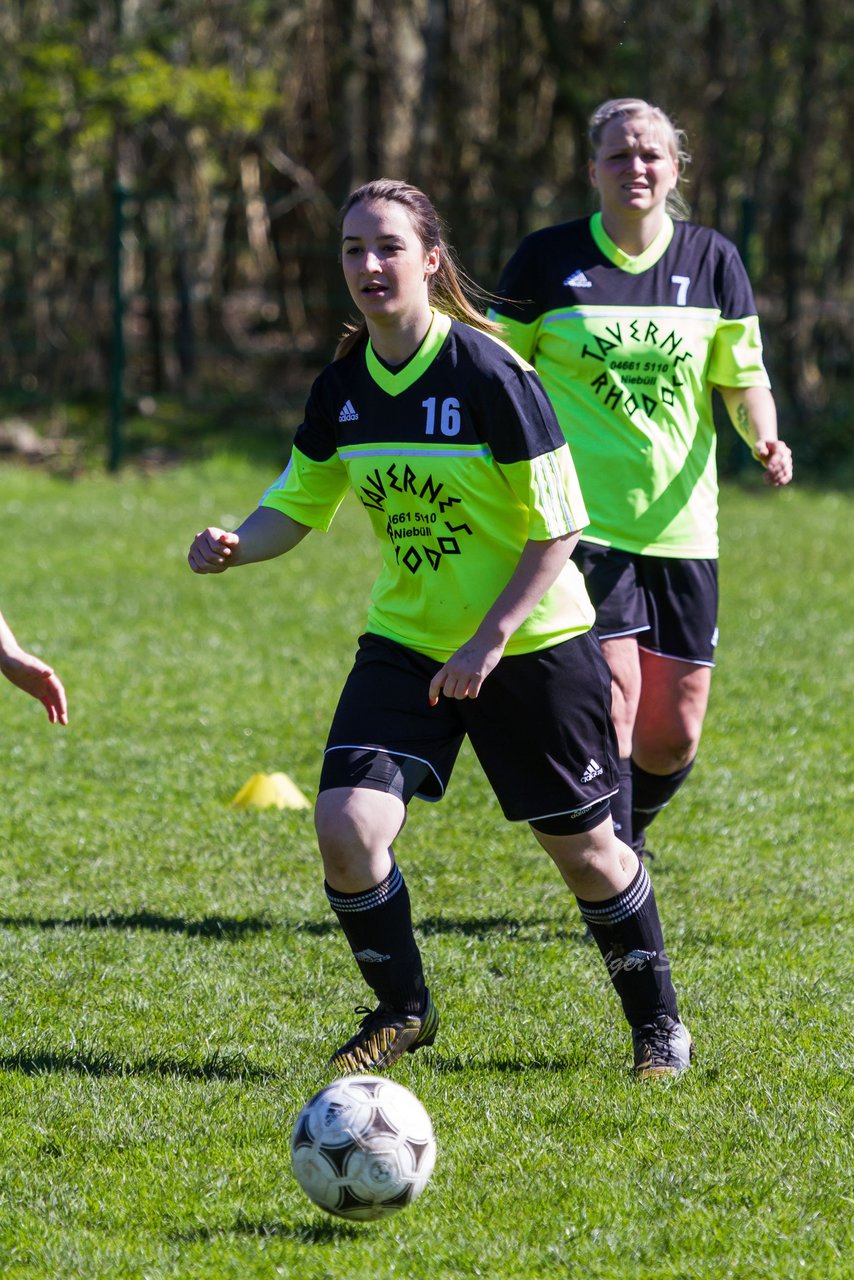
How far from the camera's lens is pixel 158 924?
5051 millimetres

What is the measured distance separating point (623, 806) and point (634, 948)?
70 cm

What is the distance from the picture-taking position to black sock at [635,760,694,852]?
5125mm

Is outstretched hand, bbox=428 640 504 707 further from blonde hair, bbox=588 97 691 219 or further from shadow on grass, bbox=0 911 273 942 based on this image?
blonde hair, bbox=588 97 691 219

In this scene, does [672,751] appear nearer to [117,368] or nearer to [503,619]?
[503,619]

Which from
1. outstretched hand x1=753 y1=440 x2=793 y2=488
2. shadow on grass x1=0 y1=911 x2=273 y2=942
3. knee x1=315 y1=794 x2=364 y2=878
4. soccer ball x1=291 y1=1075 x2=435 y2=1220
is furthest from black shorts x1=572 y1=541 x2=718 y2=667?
soccer ball x1=291 y1=1075 x2=435 y2=1220

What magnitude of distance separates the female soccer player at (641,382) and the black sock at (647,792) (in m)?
0.38

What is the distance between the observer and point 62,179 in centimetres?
1628

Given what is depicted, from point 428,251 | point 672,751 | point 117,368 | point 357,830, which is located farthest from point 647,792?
point 117,368

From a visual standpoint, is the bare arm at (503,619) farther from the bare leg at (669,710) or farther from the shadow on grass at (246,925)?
the shadow on grass at (246,925)

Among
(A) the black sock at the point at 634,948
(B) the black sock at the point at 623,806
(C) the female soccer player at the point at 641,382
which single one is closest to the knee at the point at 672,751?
(C) the female soccer player at the point at 641,382

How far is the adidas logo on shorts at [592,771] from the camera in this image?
372 centimetres

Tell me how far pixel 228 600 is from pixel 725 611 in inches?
122

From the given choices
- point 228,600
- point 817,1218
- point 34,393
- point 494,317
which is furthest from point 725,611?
point 34,393

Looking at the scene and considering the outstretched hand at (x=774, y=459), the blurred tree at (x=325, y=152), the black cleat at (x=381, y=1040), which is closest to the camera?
the black cleat at (x=381, y=1040)
